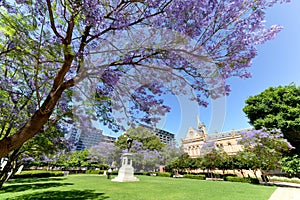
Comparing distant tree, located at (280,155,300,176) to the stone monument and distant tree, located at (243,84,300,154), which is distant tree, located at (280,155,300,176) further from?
the stone monument

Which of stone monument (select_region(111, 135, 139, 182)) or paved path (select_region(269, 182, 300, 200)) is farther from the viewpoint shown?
stone monument (select_region(111, 135, 139, 182))

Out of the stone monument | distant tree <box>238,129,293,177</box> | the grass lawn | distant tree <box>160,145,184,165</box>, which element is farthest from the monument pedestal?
distant tree <box>160,145,184,165</box>

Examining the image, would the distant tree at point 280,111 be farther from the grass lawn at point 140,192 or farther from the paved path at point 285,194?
the grass lawn at point 140,192

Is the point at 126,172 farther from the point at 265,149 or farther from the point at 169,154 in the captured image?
the point at 169,154

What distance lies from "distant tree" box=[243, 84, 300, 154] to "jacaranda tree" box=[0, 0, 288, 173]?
18.0m

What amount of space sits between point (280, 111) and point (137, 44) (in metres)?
20.2

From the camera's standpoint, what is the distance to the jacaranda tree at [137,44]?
2678 millimetres

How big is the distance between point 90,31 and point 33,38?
3.35ft

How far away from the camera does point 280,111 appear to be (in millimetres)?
17000

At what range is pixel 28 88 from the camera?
187 inches

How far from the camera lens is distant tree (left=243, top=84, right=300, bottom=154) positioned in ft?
52.4

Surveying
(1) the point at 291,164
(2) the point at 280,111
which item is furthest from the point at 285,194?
(2) the point at 280,111

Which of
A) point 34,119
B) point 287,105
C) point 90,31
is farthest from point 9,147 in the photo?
A: point 287,105

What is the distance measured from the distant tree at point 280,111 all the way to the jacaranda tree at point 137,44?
18.0m
